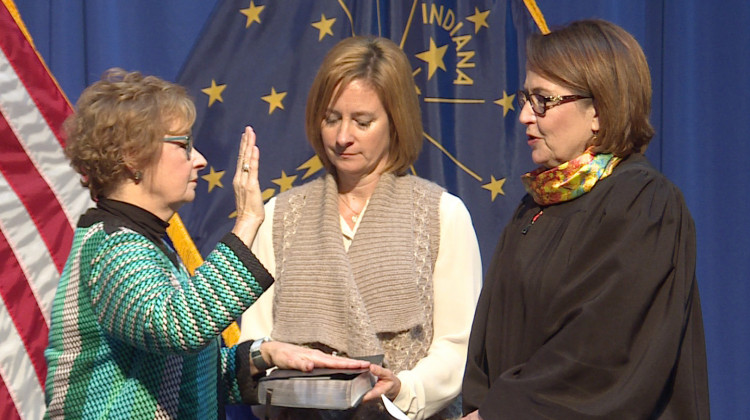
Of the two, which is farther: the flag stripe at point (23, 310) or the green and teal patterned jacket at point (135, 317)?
the flag stripe at point (23, 310)

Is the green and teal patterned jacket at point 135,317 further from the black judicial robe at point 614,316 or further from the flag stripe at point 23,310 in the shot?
the flag stripe at point 23,310

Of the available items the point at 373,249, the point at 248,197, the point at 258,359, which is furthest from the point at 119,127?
the point at 373,249

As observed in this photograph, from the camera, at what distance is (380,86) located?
233 centimetres

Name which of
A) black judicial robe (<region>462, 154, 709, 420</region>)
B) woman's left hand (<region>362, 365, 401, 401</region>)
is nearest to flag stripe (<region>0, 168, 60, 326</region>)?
woman's left hand (<region>362, 365, 401, 401</region>)

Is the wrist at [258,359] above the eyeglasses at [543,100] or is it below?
below

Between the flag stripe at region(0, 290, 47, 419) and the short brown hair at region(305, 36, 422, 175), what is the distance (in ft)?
3.45

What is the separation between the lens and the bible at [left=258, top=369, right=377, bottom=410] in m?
1.80

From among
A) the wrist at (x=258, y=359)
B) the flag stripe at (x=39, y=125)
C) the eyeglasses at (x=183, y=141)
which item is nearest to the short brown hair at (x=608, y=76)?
the eyeglasses at (x=183, y=141)

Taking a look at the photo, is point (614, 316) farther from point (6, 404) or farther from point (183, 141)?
point (6, 404)

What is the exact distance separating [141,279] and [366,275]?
0.72 meters

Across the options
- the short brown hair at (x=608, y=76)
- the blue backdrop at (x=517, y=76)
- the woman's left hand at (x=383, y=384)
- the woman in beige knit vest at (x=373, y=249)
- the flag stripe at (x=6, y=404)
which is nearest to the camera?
the short brown hair at (x=608, y=76)

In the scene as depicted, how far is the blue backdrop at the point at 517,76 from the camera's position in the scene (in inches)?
121

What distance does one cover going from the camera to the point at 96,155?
1770 mm

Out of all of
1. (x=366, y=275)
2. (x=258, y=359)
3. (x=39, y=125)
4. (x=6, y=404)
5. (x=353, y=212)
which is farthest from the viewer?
(x=39, y=125)
